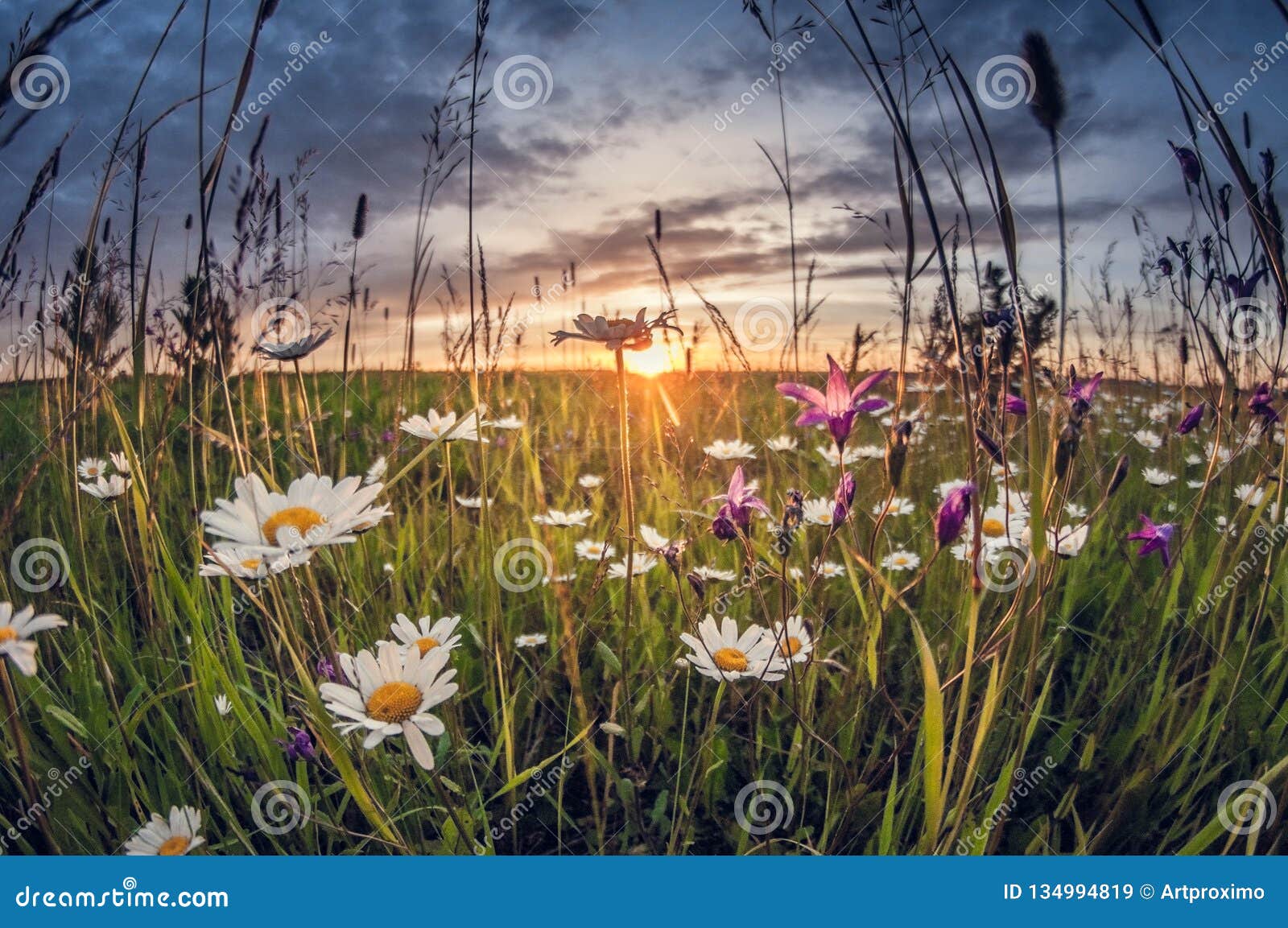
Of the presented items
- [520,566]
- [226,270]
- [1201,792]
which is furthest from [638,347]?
[1201,792]

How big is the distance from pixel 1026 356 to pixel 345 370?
32.3 inches

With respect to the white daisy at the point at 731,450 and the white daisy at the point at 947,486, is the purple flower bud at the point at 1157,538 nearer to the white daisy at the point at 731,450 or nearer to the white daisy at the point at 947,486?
the white daisy at the point at 947,486

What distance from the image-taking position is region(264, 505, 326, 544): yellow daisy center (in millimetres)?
666

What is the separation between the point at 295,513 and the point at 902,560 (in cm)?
118

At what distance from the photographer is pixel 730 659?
2.84ft

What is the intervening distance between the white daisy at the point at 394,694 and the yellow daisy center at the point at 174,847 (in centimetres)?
30

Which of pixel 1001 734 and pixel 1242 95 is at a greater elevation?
pixel 1242 95

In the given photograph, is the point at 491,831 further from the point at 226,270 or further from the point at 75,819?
the point at 226,270

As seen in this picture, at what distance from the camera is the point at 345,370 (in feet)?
3.13

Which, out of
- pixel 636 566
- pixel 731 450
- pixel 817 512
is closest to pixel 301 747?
pixel 636 566

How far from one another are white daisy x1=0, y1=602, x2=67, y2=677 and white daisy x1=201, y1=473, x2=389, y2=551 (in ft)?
0.50

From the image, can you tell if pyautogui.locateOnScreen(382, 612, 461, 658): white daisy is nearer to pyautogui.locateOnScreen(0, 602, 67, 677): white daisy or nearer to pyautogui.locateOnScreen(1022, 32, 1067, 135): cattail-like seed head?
pyautogui.locateOnScreen(0, 602, 67, 677): white daisy

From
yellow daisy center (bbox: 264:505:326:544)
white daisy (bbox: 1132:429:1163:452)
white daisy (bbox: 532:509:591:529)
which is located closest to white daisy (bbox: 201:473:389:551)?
yellow daisy center (bbox: 264:505:326:544)

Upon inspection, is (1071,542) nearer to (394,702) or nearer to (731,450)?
(731,450)
